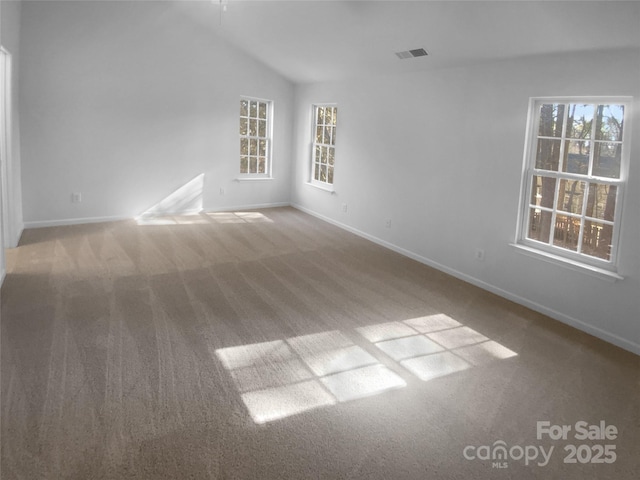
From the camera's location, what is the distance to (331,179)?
7871 mm

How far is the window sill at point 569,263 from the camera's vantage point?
3.84 m

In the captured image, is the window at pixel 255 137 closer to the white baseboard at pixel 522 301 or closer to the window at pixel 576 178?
the white baseboard at pixel 522 301

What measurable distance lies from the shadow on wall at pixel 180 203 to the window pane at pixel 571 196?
216 inches

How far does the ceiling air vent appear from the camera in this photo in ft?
16.9

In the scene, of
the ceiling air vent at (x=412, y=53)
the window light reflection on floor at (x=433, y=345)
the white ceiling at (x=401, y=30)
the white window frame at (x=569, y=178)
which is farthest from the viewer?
the ceiling air vent at (x=412, y=53)

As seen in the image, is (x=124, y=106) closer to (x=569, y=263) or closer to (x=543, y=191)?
(x=543, y=191)

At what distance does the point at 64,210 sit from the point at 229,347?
A: 463 centimetres

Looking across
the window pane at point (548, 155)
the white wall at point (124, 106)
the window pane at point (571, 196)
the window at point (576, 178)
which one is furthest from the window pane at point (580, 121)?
the white wall at point (124, 106)

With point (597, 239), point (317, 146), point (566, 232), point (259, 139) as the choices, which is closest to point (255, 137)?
point (259, 139)

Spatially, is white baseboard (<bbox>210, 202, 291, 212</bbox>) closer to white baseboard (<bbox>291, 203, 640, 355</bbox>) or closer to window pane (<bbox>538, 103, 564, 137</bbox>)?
white baseboard (<bbox>291, 203, 640, 355</bbox>)

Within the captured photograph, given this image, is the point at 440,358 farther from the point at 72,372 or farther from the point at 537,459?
the point at 72,372

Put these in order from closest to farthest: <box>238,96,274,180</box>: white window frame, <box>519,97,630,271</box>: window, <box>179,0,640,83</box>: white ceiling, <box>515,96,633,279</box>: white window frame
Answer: <box>179,0,640,83</box>: white ceiling, <box>515,96,633,279</box>: white window frame, <box>519,97,630,271</box>: window, <box>238,96,274,180</box>: white window frame

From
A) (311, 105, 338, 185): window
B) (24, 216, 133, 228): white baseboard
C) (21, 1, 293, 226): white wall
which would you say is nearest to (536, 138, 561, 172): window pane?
(311, 105, 338, 185): window

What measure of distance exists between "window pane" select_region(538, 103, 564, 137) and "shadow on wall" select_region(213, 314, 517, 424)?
194cm
